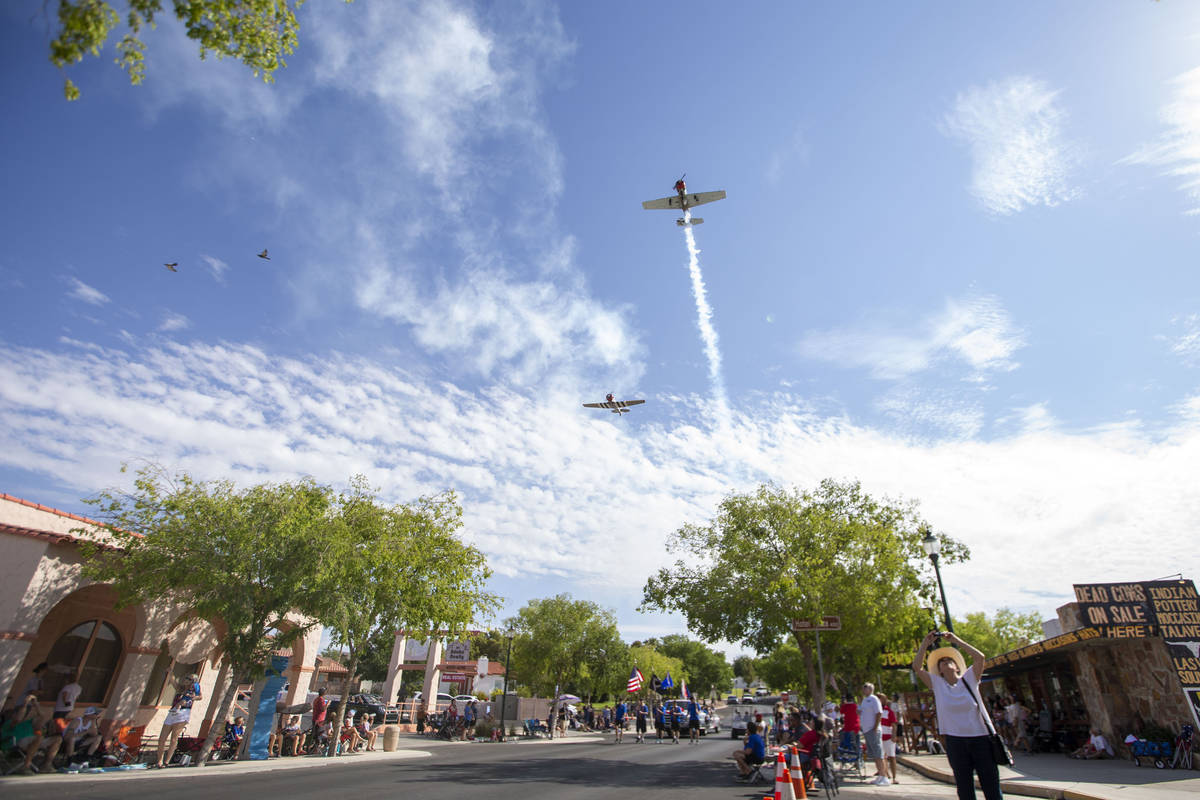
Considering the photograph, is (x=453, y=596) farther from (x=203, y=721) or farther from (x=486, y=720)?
(x=486, y=720)

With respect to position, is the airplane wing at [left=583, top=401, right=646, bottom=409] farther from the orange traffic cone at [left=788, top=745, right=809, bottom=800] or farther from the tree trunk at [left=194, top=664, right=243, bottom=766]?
the orange traffic cone at [left=788, top=745, right=809, bottom=800]

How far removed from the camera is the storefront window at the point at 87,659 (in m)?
16.2

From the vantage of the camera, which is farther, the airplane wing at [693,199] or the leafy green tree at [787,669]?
the leafy green tree at [787,669]

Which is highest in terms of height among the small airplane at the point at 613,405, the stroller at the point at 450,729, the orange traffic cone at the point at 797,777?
the small airplane at the point at 613,405

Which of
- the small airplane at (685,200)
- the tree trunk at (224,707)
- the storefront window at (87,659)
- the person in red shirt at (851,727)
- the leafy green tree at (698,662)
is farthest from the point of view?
the leafy green tree at (698,662)

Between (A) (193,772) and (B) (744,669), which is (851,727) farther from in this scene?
(B) (744,669)

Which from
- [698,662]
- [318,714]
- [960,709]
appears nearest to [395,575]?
[318,714]

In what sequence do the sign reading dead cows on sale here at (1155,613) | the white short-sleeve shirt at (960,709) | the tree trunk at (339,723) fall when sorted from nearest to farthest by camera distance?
the white short-sleeve shirt at (960,709)
the sign reading dead cows on sale here at (1155,613)
the tree trunk at (339,723)

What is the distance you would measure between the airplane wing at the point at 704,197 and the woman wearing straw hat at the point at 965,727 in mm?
24609

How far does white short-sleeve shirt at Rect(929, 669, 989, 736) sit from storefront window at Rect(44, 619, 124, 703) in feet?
70.3

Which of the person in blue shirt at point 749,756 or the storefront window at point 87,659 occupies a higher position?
the storefront window at point 87,659

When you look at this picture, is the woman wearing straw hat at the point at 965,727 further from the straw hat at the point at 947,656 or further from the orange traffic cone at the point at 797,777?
the orange traffic cone at the point at 797,777

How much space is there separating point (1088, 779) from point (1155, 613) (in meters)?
6.52

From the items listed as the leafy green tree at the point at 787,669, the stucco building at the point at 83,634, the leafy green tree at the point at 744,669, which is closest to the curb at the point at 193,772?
the stucco building at the point at 83,634
